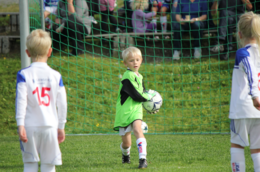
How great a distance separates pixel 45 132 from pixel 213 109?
207 inches

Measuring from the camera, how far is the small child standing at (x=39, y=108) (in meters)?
2.53

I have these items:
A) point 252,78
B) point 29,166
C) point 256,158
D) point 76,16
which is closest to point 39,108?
point 29,166

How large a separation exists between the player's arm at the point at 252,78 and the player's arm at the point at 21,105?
5.84 ft

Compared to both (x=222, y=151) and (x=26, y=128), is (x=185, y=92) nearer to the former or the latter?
(x=222, y=151)

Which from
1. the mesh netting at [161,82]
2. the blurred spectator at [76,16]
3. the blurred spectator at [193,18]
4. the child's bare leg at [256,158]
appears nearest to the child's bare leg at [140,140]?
the child's bare leg at [256,158]

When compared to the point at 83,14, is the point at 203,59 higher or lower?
lower

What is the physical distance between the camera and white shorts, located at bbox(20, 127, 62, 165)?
253 cm

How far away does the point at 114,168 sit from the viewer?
148 inches

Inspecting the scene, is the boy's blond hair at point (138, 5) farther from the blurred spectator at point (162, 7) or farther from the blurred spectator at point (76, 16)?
the blurred spectator at point (76, 16)

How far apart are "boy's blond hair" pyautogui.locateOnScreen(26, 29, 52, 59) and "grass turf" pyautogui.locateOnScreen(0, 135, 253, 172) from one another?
1.58 metres

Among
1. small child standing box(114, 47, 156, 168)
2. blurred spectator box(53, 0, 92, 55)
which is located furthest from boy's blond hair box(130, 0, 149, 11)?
small child standing box(114, 47, 156, 168)

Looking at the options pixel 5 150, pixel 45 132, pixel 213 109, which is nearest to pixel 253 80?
pixel 45 132

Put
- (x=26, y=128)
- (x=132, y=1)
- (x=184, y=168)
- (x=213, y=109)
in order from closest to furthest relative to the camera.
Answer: (x=26, y=128), (x=184, y=168), (x=213, y=109), (x=132, y=1)

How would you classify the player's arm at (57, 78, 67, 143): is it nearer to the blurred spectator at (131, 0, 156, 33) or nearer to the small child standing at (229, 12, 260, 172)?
the small child standing at (229, 12, 260, 172)
